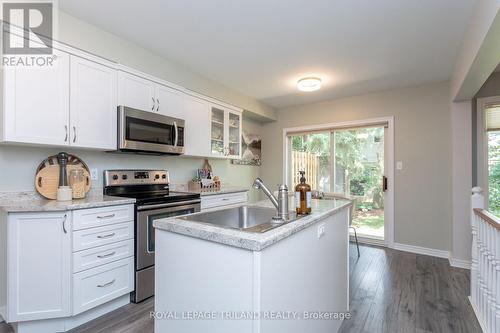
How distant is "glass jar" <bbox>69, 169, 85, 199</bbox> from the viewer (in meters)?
2.25

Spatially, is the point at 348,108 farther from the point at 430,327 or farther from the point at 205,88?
the point at 430,327

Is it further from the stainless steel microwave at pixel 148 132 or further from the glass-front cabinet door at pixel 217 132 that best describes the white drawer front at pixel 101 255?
the glass-front cabinet door at pixel 217 132

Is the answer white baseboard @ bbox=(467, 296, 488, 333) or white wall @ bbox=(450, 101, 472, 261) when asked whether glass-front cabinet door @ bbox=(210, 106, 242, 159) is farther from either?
white baseboard @ bbox=(467, 296, 488, 333)

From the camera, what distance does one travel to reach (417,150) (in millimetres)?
3654

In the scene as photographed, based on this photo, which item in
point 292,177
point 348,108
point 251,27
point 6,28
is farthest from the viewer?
point 292,177

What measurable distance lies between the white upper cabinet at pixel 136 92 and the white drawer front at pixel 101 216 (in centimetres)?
105

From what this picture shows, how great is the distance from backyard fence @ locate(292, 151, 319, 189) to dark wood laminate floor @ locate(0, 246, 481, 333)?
1.79 metres

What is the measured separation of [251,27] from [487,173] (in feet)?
11.3

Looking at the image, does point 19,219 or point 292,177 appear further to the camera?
point 292,177

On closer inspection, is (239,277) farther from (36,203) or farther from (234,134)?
(234,134)

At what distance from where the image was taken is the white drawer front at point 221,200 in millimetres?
3069

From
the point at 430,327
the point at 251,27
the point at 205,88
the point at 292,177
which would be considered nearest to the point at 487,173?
the point at 430,327

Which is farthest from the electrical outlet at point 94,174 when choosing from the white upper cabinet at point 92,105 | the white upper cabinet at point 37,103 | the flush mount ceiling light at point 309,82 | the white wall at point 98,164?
the flush mount ceiling light at point 309,82

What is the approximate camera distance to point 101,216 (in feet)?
6.67
